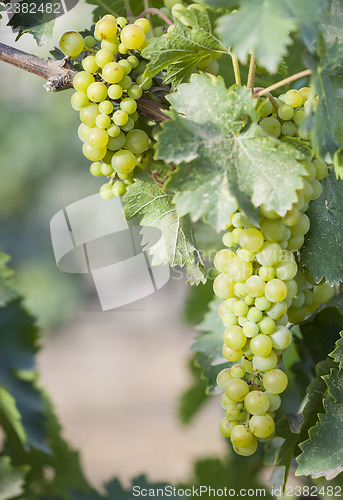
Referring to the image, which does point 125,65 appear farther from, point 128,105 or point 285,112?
point 285,112

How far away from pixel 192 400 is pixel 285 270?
68 cm

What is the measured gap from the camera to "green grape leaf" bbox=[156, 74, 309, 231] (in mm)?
426

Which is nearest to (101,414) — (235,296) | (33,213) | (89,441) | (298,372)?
(89,441)

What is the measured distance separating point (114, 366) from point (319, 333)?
389 centimetres

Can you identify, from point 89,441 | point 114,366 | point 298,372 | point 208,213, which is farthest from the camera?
point 114,366

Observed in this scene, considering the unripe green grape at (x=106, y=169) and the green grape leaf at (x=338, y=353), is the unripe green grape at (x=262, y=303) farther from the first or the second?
the unripe green grape at (x=106, y=169)

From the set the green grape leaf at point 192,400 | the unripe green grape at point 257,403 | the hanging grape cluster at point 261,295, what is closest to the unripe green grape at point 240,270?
the hanging grape cluster at point 261,295

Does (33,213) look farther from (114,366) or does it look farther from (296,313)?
(296,313)

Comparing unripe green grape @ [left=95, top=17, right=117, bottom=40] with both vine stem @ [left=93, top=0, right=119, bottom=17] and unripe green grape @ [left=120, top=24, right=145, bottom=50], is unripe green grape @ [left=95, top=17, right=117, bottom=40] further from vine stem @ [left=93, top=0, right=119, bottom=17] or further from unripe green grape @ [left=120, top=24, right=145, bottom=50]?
vine stem @ [left=93, top=0, right=119, bottom=17]

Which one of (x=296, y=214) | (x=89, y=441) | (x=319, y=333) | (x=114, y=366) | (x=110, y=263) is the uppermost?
(x=296, y=214)

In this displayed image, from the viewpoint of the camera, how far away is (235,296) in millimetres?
523

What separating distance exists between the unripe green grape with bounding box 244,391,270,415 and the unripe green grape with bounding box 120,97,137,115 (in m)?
0.29

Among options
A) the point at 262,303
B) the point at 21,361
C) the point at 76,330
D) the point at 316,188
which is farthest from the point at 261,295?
the point at 76,330

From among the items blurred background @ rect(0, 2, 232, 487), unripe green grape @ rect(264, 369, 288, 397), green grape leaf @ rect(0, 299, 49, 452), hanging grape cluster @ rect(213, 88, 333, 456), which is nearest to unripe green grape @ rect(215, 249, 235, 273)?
hanging grape cluster @ rect(213, 88, 333, 456)
